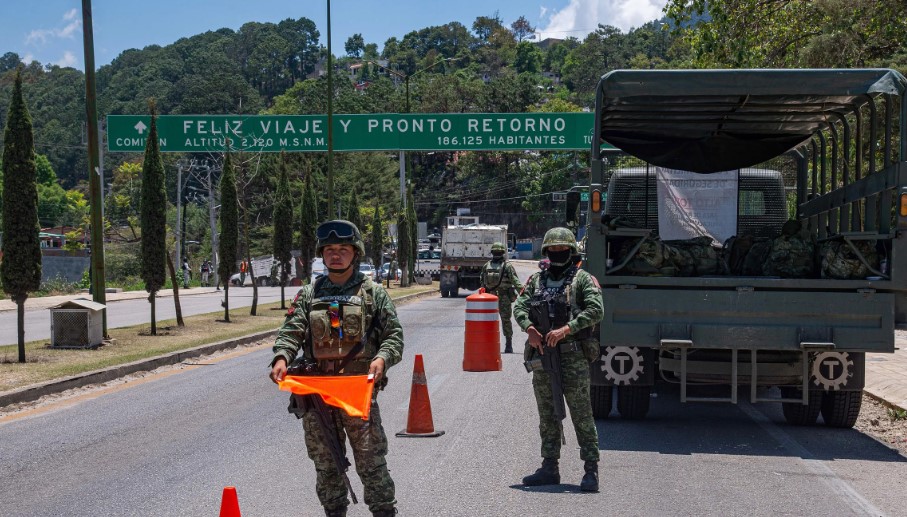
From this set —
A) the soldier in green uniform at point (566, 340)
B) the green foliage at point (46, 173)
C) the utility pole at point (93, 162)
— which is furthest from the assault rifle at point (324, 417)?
the green foliage at point (46, 173)

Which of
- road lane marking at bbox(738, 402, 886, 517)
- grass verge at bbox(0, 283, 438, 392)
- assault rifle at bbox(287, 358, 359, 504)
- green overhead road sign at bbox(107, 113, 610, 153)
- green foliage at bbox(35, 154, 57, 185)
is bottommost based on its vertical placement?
grass verge at bbox(0, 283, 438, 392)

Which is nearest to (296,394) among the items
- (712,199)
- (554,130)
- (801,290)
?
→ (801,290)

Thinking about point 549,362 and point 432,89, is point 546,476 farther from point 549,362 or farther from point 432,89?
point 432,89

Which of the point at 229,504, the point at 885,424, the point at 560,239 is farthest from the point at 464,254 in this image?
the point at 229,504

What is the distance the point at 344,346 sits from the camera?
5.59 meters

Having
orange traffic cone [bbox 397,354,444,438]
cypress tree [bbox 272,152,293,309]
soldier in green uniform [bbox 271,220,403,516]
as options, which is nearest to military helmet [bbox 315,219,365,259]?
soldier in green uniform [bbox 271,220,403,516]

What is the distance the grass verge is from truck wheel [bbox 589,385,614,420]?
22.9 ft

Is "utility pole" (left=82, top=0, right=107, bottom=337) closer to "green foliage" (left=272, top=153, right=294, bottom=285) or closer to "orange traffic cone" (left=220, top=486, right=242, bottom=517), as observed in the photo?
"green foliage" (left=272, top=153, right=294, bottom=285)

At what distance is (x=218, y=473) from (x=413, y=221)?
151 ft

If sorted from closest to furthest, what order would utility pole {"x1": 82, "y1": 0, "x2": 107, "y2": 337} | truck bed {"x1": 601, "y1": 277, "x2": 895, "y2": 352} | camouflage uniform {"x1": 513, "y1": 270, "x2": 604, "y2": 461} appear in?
camouflage uniform {"x1": 513, "y1": 270, "x2": 604, "y2": 461}
truck bed {"x1": 601, "y1": 277, "x2": 895, "y2": 352}
utility pole {"x1": 82, "y1": 0, "x2": 107, "y2": 337}

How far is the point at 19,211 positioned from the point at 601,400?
34.7 ft

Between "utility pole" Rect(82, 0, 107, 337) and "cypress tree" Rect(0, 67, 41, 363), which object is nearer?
"cypress tree" Rect(0, 67, 41, 363)

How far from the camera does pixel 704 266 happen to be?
33.1 ft

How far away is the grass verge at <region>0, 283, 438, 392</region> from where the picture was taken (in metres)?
14.0
